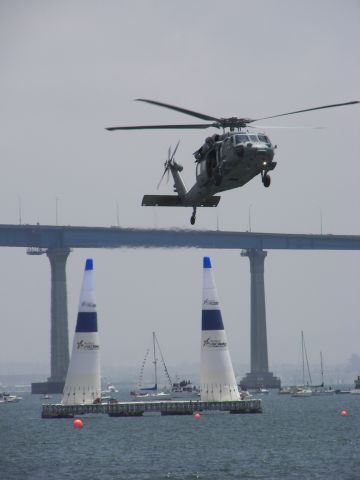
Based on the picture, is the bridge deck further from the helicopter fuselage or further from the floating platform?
the helicopter fuselage

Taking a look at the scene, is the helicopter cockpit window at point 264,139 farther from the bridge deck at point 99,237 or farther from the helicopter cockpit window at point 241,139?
the bridge deck at point 99,237

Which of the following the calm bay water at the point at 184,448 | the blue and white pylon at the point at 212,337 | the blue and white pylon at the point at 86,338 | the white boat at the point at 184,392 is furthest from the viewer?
the white boat at the point at 184,392

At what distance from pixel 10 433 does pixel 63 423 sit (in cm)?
1195

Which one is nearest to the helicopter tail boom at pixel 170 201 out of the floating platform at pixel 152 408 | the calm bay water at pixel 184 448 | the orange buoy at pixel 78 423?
the calm bay water at pixel 184 448

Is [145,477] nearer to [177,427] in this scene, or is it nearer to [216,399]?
[216,399]

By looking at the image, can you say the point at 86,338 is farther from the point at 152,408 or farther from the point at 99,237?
the point at 99,237

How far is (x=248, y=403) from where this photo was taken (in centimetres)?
11712

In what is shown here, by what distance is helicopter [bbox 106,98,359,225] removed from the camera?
48.6 metres

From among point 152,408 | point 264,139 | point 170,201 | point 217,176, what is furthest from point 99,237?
point 264,139

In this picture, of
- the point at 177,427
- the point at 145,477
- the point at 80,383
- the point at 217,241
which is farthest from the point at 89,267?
the point at 217,241

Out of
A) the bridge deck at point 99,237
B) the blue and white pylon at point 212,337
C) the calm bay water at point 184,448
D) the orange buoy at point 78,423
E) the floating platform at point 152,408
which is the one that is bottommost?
the calm bay water at point 184,448

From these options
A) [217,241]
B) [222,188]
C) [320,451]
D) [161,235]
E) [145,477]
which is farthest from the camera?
[217,241]

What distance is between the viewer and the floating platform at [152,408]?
113 meters

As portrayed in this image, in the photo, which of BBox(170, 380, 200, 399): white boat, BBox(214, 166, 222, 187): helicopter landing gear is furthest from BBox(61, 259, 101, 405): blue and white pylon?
BBox(170, 380, 200, 399): white boat
